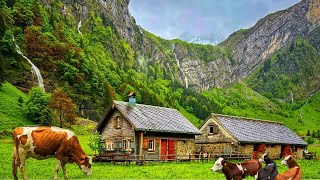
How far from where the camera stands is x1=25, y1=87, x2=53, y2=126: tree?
69.8 meters

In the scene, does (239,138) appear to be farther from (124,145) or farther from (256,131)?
(124,145)

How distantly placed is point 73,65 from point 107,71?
39333 mm

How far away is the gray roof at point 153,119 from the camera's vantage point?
4455cm

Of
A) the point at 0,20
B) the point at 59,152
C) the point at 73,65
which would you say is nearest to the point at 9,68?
the point at 0,20

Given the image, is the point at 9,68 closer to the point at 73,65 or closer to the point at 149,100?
the point at 73,65

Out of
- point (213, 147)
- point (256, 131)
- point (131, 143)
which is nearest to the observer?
point (131, 143)

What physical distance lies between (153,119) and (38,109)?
103 ft

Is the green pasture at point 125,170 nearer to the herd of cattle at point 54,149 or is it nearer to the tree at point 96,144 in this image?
the tree at point 96,144

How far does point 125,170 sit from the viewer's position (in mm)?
32438

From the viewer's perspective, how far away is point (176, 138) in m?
48.3

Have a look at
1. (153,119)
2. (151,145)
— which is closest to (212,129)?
(153,119)

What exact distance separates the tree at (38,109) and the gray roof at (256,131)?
1219 inches

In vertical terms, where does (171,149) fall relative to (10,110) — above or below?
below

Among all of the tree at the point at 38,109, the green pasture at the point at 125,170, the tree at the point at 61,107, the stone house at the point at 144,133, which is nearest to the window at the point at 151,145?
the stone house at the point at 144,133
